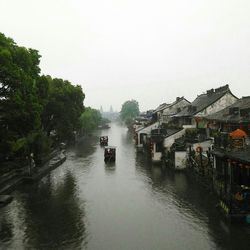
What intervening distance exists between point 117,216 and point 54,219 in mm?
5209

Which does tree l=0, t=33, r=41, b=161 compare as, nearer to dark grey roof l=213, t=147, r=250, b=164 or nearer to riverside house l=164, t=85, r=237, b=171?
dark grey roof l=213, t=147, r=250, b=164

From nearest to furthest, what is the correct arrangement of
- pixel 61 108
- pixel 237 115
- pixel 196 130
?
pixel 237 115, pixel 196 130, pixel 61 108

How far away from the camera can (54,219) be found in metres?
29.8

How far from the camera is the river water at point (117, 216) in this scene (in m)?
24.7

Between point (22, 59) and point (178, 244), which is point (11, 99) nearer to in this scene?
point (22, 59)

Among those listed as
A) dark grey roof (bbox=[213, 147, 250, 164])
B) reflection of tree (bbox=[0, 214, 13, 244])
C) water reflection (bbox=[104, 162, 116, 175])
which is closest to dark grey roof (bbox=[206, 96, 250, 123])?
dark grey roof (bbox=[213, 147, 250, 164])

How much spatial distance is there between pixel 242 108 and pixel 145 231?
24269 mm

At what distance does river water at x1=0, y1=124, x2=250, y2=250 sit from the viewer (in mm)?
24672

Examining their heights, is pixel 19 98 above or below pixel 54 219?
above

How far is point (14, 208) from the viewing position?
3334 centimetres

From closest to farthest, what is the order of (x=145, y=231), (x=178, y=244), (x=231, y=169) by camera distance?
(x=178, y=244)
(x=145, y=231)
(x=231, y=169)

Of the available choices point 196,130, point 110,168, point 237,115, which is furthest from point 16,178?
point 237,115

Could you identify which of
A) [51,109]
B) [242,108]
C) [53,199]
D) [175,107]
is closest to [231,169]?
[242,108]

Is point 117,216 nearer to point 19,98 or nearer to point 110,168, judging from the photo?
point 19,98
